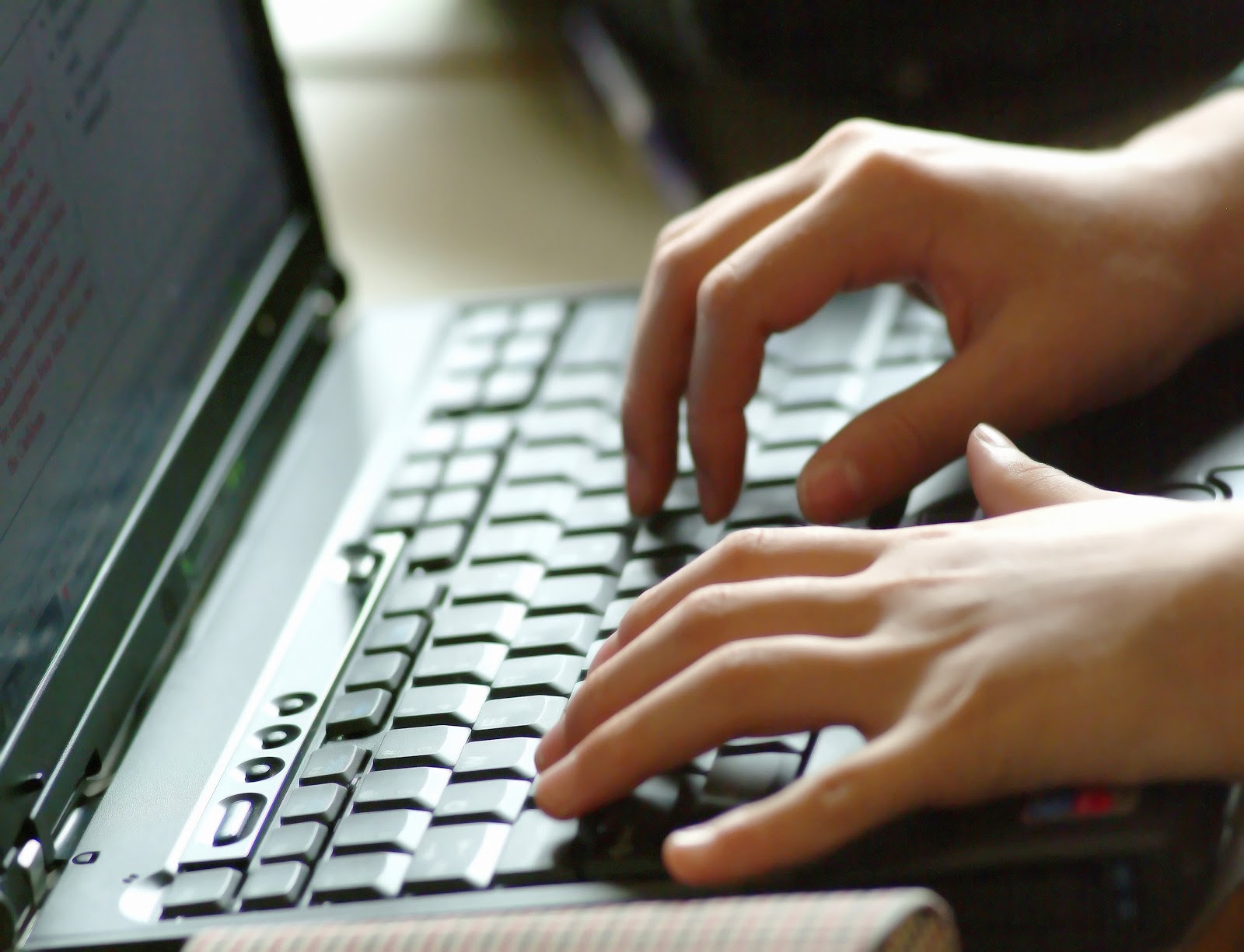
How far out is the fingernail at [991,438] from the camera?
20.1 inches

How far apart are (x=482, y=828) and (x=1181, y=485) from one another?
0.28 metres

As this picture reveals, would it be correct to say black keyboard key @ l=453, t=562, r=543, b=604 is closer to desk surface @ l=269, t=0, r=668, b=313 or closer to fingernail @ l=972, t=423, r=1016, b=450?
fingernail @ l=972, t=423, r=1016, b=450

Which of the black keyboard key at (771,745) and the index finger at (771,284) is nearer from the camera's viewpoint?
the black keyboard key at (771,745)

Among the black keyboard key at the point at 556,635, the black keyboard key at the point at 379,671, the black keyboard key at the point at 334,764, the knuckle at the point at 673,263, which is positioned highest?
the knuckle at the point at 673,263

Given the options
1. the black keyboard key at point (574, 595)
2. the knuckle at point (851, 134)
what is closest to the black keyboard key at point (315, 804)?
the black keyboard key at point (574, 595)

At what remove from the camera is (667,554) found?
0.59 m

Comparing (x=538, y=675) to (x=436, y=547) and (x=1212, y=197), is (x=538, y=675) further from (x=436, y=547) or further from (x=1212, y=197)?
(x=1212, y=197)

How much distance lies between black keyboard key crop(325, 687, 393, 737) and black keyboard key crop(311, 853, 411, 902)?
2.8 inches

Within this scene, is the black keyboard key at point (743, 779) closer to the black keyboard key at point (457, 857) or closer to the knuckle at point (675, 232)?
the black keyboard key at point (457, 857)

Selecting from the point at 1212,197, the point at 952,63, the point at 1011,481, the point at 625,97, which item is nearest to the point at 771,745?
the point at 1011,481

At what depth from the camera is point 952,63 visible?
0.87m

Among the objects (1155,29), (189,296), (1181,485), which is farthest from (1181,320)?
(189,296)

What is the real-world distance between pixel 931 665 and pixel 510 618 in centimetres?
20

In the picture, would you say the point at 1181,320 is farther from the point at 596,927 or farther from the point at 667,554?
the point at 596,927
